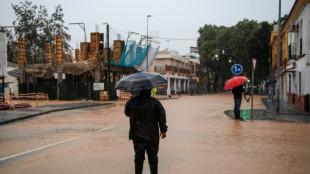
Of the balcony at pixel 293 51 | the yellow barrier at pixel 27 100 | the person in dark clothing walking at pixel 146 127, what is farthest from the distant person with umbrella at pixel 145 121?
the balcony at pixel 293 51

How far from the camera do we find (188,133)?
9.50 m

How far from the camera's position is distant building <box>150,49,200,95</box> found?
5858cm

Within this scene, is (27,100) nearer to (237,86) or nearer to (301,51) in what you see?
(237,86)

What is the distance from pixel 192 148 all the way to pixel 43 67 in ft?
97.2

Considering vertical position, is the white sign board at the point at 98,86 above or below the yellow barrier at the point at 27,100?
above

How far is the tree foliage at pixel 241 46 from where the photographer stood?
166ft

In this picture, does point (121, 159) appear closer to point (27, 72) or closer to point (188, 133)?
point (188, 133)

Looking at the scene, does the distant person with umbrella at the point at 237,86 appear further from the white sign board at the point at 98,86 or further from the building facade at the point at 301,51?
the white sign board at the point at 98,86

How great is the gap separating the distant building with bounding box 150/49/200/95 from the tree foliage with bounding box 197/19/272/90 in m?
5.90

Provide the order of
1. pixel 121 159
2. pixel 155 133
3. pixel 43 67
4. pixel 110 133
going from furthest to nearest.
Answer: pixel 43 67
pixel 110 133
pixel 121 159
pixel 155 133

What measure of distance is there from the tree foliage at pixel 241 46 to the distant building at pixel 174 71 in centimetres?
590

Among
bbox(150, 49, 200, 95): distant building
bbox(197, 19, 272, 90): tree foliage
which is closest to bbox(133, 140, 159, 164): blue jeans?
bbox(197, 19, 272, 90): tree foliage

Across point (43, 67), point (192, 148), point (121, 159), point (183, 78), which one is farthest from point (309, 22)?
point (183, 78)

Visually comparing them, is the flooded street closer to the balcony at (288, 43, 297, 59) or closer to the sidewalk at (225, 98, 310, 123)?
the sidewalk at (225, 98, 310, 123)
